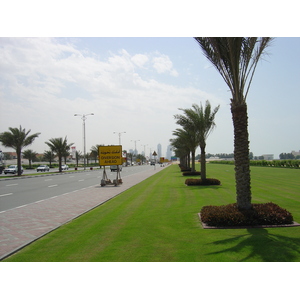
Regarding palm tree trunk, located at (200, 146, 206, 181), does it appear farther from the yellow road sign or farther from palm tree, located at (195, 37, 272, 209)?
palm tree, located at (195, 37, 272, 209)

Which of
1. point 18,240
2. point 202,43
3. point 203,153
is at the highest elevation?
point 202,43

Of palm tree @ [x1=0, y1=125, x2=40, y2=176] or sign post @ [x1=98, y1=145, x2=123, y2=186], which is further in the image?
palm tree @ [x1=0, y1=125, x2=40, y2=176]

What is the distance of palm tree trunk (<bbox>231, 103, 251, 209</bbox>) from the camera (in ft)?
27.2

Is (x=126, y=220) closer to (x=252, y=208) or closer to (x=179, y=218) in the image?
(x=179, y=218)

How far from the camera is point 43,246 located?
641 cm

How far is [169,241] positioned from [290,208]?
569 cm

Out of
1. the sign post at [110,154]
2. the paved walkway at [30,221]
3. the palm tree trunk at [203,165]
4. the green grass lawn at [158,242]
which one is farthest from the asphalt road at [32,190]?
the palm tree trunk at [203,165]

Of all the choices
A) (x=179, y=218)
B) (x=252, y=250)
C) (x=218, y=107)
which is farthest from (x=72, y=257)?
(x=218, y=107)

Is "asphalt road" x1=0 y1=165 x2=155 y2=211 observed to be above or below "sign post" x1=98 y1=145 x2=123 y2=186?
below

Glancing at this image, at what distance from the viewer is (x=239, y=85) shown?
28.9 ft

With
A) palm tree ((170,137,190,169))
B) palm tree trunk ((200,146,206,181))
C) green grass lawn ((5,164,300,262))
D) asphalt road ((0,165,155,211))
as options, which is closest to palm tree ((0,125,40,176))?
asphalt road ((0,165,155,211))

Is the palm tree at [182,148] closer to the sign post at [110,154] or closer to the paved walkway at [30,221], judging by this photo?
the sign post at [110,154]

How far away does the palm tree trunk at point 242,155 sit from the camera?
8.29 metres

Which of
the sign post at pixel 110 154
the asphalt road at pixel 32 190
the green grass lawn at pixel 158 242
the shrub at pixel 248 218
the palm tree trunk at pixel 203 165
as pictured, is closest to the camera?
the green grass lawn at pixel 158 242
